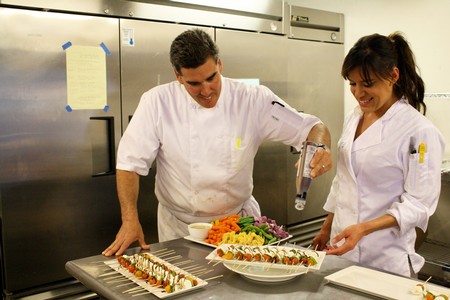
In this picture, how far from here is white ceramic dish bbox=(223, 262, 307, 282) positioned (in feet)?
5.22

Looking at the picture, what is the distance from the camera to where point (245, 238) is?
191cm

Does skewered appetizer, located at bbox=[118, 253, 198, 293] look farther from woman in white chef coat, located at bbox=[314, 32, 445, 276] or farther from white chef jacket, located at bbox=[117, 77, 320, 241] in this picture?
woman in white chef coat, located at bbox=[314, 32, 445, 276]

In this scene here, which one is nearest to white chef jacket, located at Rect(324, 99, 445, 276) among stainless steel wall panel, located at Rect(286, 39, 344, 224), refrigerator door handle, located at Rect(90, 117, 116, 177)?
refrigerator door handle, located at Rect(90, 117, 116, 177)

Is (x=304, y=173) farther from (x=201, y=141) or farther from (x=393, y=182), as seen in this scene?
(x=201, y=141)

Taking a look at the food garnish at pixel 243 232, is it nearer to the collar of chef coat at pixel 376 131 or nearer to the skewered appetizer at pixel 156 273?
the skewered appetizer at pixel 156 273

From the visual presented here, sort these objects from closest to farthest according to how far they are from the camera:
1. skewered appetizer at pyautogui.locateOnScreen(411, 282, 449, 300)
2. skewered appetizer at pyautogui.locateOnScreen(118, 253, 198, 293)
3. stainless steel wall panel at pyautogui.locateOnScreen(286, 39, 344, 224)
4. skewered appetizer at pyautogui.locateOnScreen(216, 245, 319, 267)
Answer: skewered appetizer at pyautogui.locateOnScreen(411, 282, 449, 300), skewered appetizer at pyautogui.locateOnScreen(118, 253, 198, 293), skewered appetizer at pyautogui.locateOnScreen(216, 245, 319, 267), stainless steel wall panel at pyautogui.locateOnScreen(286, 39, 344, 224)

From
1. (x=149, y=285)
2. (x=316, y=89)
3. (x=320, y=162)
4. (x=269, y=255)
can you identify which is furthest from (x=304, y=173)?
(x=316, y=89)

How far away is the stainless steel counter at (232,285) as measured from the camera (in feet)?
4.98

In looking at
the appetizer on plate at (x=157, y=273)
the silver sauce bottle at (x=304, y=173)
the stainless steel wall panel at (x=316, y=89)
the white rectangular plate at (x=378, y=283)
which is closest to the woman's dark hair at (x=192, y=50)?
the silver sauce bottle at (x=304, y=173)

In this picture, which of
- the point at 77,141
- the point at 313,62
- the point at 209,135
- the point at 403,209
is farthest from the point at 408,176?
the point at 313,62

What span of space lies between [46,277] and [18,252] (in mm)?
242

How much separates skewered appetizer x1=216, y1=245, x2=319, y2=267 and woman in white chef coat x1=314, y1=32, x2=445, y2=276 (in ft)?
0.74

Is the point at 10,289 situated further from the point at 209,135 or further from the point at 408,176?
the point at 408,176

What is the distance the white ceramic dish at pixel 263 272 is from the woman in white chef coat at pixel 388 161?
1.09 ft
